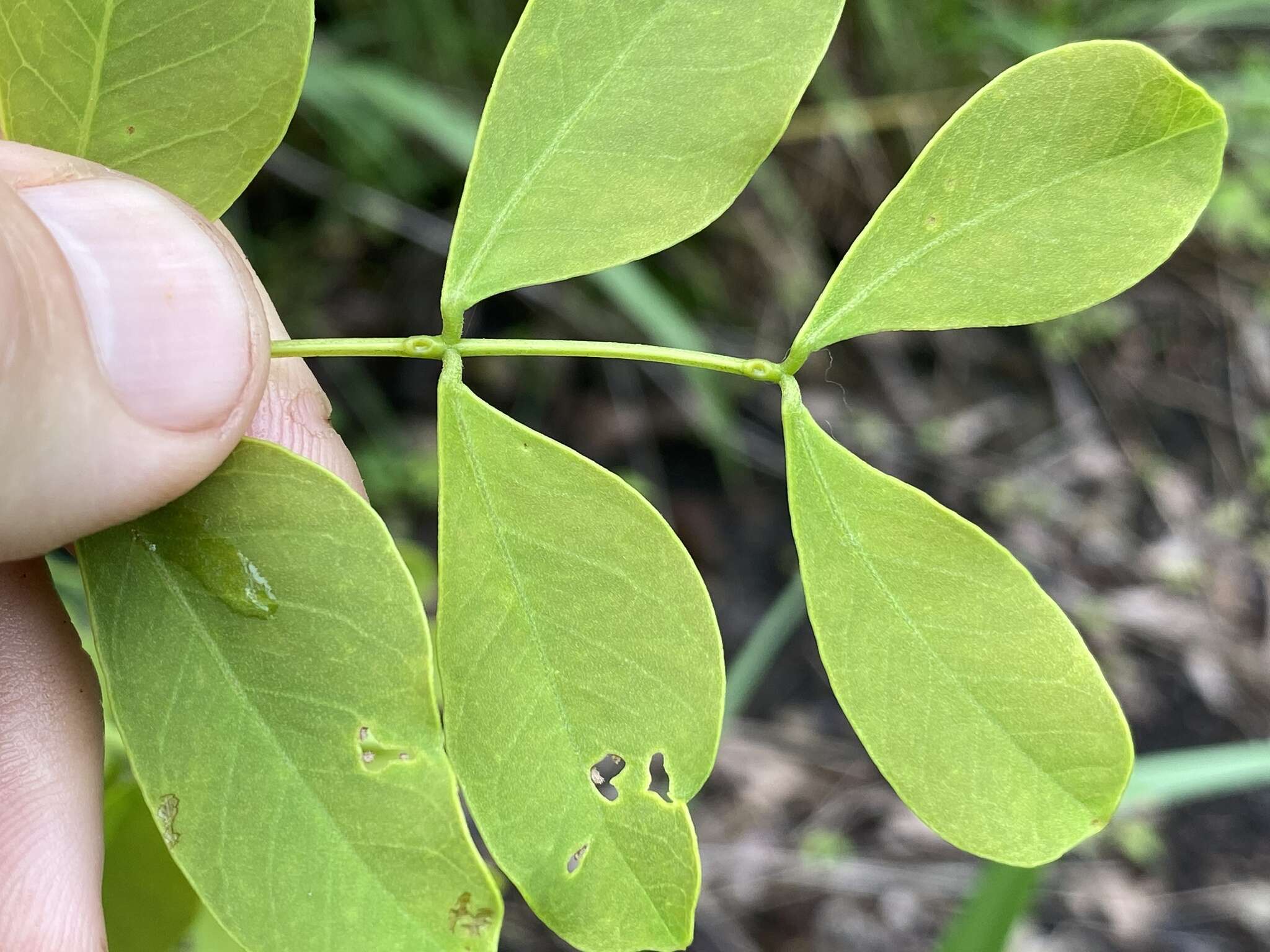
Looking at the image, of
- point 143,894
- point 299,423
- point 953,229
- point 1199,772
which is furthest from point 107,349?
point 1199,772

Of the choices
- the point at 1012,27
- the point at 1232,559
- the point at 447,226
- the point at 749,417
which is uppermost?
the point at 1012,27

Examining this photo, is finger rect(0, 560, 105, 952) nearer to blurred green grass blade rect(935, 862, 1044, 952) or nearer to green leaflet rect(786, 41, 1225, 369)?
green leaflet rect(786, 41, 1225, 369)

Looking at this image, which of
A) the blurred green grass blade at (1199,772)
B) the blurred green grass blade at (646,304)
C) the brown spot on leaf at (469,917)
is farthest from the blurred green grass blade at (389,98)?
the blurred green grass blade at (1199,772)

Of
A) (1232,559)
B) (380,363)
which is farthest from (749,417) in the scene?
(1232,559)

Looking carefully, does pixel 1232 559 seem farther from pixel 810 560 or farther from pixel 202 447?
pixel 202 447

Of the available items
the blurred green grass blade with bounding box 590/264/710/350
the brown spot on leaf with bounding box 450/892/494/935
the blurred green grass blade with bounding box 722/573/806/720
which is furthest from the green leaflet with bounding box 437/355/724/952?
the blurred green grass blade with bounding box 590/264/710/350

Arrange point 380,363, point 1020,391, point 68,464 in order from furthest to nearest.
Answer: point 1020,391 → point 380,363 → point 68,464

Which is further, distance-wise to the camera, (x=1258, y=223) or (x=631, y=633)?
(x=1258, y=223)
